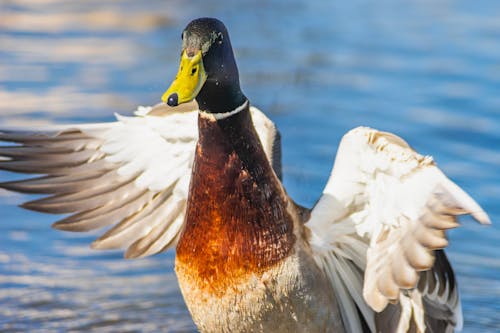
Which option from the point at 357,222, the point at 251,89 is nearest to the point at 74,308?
the point at 357,222

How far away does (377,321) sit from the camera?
219 inches

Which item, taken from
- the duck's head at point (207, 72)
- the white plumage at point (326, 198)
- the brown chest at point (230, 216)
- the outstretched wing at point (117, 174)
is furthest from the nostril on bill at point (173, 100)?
the outstretched wing at point (117, 174)

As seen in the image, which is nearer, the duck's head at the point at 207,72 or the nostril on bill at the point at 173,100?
the nostril on bill at the point at 173,100

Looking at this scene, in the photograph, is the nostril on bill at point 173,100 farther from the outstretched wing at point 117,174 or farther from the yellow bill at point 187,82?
the outstretched wing at point 117,174

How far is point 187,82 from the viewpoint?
481 cm

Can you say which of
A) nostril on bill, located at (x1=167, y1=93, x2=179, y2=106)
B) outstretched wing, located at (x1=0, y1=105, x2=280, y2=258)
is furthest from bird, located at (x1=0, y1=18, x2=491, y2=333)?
outstretched wing, located at (x1=0, y1=105, x2=280, y2=258)

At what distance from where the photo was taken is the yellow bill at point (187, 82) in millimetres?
4707

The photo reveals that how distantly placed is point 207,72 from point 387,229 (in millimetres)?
1085

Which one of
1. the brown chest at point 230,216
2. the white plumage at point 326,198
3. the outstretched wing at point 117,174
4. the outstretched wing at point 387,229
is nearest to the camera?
the outstretched wing at point 387,229

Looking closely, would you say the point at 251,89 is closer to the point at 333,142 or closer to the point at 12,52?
the point at 333,142

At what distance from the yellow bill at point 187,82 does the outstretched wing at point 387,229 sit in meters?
0.76

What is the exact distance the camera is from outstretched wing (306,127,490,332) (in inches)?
184

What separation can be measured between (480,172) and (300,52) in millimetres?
3348

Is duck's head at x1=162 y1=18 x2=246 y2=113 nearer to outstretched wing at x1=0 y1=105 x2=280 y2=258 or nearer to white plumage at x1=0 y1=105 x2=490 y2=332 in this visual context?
white plumage at x1=0 y1=105 x2=490 y2=332
